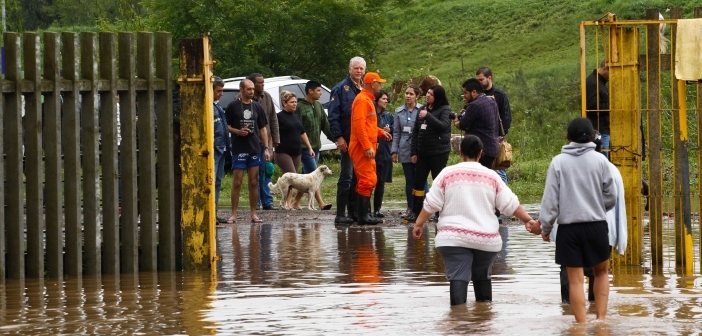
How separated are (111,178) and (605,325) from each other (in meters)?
4.71

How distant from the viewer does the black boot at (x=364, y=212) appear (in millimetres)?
16828

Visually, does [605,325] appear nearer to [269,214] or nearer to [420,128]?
[420,128]

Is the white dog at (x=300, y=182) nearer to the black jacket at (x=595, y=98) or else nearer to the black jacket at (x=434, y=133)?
the black jacket at (x=434, y=133)

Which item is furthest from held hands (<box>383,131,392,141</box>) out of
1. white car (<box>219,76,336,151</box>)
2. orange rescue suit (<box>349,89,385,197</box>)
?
white car (<box>219,76,336,151</box>)

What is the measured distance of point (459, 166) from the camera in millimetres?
10016

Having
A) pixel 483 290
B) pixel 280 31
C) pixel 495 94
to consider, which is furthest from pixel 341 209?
pixel 280 31

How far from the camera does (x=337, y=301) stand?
1020cm

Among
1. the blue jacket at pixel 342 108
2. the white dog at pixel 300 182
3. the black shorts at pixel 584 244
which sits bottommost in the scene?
the black shorts at pixel 584 244

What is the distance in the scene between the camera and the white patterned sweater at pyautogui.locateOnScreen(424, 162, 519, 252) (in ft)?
32.5

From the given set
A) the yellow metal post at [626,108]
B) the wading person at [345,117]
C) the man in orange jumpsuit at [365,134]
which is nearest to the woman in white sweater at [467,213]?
the yellow metal post at [626,108]

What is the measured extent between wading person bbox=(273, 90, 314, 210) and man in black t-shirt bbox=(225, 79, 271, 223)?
5.17ft

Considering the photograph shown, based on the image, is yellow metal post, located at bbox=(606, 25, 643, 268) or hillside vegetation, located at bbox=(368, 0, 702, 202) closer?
yellow metal post, located at bbox=(606, 25, 643, 268)

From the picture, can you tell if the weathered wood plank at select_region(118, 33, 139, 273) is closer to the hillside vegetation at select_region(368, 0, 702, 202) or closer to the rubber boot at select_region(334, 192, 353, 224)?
the rubber boot at select_region(334, 192, 353, 224)

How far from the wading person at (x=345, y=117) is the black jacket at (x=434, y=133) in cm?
87
